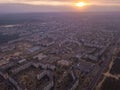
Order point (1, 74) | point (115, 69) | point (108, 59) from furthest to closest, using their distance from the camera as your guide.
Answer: point (108, 59) → point (115, 69) → point (1, 74)

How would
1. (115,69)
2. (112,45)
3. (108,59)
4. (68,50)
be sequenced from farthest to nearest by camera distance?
(112,45) → (68,50) → (108,59) → (115,69)

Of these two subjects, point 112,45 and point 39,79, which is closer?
point 39,79

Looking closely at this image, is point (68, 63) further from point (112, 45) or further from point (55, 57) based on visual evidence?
point (112, 45)

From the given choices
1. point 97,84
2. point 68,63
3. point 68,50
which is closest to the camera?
point 97,84

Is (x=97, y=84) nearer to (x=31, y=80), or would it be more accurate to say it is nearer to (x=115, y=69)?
(x=115, y=69)

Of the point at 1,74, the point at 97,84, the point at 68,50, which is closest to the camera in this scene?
the point at 97,84

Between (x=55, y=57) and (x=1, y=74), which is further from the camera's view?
(x=55, y=57)

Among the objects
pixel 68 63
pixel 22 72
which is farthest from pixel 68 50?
pixel 22 72

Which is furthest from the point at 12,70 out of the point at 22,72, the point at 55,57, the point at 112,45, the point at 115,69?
the point at 112,45

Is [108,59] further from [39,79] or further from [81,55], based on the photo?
[39,79]
